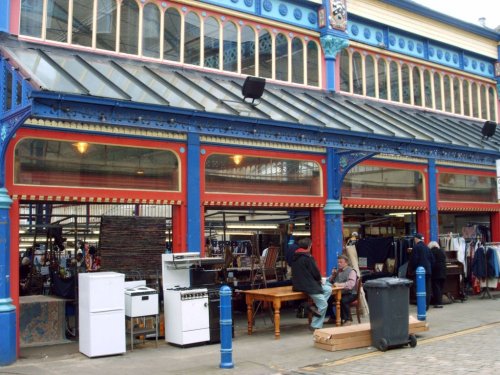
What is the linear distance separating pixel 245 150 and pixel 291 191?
162 centimetres

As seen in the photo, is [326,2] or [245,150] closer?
[245,150]

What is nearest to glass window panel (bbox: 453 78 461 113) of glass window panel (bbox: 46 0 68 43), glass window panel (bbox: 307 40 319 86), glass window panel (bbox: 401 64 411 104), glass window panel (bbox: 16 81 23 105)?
glass window panel (bbox: 401 64 411 104)

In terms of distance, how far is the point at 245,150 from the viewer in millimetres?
13641

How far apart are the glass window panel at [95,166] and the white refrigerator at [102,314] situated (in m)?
1.95

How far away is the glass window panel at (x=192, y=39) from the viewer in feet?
45.5

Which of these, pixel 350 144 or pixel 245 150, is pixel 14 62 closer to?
pixel 245 150

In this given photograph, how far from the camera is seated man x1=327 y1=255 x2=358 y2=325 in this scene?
40.4ft

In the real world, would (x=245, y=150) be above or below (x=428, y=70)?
below

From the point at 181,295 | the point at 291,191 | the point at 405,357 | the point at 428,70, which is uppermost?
the point at 428,70

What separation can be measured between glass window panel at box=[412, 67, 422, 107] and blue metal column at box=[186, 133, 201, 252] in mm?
8896

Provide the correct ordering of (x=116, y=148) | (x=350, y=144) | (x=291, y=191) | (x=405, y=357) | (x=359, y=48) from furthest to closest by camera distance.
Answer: (x=359, y=48) < (x=291, y=191) < (x=350, y=144) < (x=116, y=148) < (x=405, y=357)

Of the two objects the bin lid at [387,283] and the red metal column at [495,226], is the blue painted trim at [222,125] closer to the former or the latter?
the bin lid at [387,283]

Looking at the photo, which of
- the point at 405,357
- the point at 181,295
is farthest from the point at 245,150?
the point at 405,357

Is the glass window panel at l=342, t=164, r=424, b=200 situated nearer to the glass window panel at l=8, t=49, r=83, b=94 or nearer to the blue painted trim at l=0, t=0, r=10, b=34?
the glass window panel at l=8, t=49, r=83, b=94
